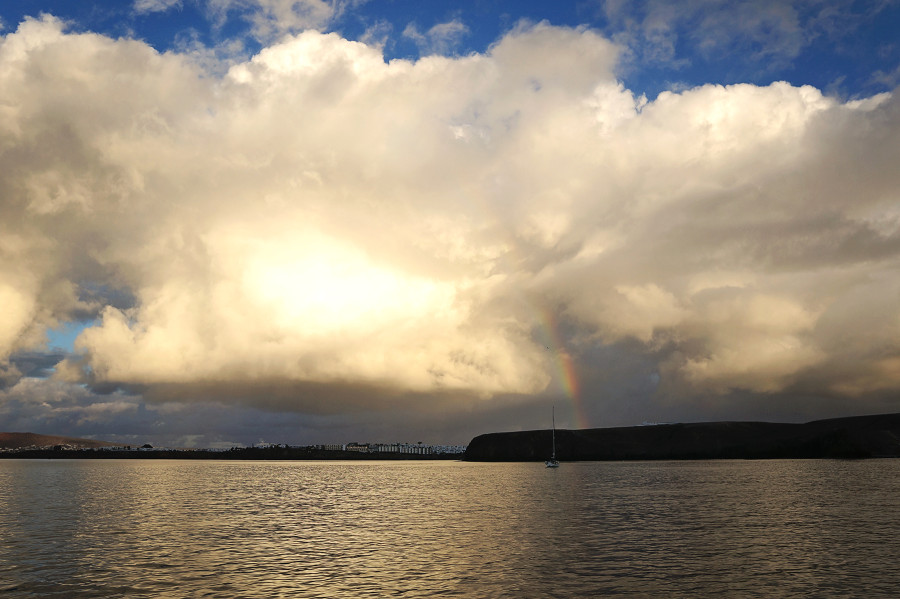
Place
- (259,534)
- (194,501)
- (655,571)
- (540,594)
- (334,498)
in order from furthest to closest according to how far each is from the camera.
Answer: (334,498) → (194,501) → (259,534) → (655,571) → (540,594)

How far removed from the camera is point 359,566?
4588 centimetres

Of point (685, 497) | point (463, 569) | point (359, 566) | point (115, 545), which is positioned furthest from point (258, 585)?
point (685, 497)

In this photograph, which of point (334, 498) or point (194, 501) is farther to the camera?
point (334, 498)

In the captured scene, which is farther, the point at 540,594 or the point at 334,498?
the point at 334,498

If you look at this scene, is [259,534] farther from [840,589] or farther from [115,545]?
[840,589]

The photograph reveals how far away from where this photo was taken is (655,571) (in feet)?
143

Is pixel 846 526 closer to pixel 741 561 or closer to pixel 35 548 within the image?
pixel 741 561

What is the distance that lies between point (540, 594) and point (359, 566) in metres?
14.4

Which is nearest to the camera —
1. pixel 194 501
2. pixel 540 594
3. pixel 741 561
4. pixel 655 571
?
pixel 540 594

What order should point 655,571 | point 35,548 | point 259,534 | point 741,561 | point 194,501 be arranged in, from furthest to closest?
point 194,501 → point 259,534 → point 35,548 → point 741,561 → point 655,571

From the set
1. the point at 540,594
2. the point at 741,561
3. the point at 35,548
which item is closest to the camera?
the point at 540,594

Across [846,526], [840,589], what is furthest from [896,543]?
[840,589]

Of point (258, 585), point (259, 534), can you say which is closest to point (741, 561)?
point (258, 585)

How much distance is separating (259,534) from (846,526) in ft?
187
